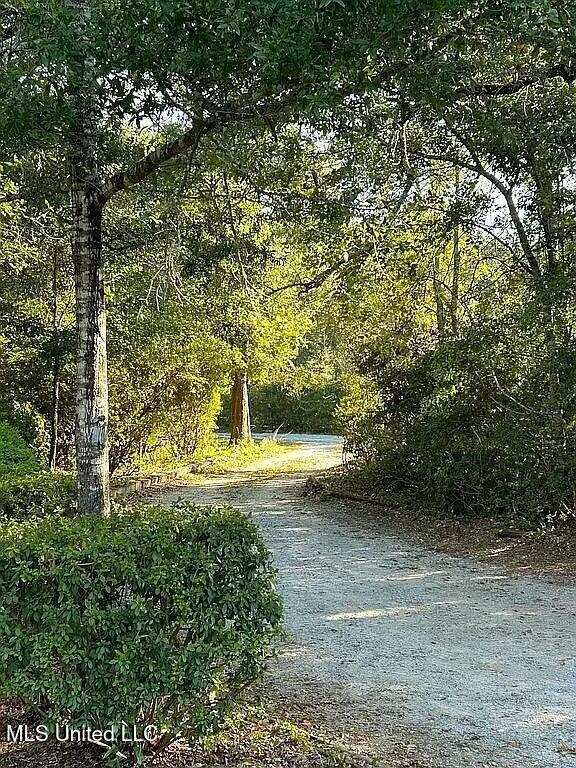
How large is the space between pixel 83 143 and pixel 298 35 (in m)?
1.67

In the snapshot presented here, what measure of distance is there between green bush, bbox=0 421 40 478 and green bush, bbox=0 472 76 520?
137cm

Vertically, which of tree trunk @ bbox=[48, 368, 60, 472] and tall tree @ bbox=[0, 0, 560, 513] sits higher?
tall tree @ bbox=[0, 0, 560, 513]

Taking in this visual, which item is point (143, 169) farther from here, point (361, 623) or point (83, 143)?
point (361, 623)

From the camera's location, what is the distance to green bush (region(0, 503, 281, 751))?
114 inches

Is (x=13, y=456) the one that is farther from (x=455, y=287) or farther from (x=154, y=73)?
(x=455, y=287)

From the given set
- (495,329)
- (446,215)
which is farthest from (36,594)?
(446,215)

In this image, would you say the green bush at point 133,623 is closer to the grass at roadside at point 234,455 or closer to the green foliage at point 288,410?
the grass at roadside at point 234,455

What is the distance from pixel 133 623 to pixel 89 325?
6.13 feet

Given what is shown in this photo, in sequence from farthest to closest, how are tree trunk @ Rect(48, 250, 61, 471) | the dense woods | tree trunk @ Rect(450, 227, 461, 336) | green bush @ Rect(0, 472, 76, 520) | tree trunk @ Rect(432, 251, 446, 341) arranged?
tree trunk @ Rect(432, 251, 446, 341) < tree trunk @ Rect(450, 227, 461, 336) < tree trunk @ Rect(48, 250, 61, 471) < green bush @ Rect(0, 472, 76, 520) < the dense woods

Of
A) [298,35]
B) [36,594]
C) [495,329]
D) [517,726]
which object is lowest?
[517,726]

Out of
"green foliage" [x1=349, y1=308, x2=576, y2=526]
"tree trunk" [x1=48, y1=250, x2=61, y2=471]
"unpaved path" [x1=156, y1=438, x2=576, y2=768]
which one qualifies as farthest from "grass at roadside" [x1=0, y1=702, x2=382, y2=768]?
"tree trunk" [x1=48, y1=250, x2=61, y2=471]

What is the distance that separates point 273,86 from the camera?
3.42m

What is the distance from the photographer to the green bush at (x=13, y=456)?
7.76 metres

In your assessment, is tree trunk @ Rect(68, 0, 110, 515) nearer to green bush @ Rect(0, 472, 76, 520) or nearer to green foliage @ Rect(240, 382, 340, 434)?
green bush @ Rect(0, 472, 76, 520)
